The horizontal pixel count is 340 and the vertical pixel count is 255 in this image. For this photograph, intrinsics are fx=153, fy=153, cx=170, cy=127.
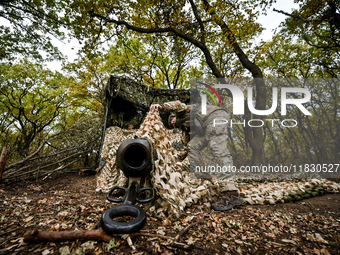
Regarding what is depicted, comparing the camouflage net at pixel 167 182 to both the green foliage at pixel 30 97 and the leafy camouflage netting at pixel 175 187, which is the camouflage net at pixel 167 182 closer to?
the leafy camouflage netting at pixel 175 187

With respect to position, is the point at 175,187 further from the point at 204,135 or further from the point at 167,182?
the point at 204,135

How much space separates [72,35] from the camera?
7.13 metres

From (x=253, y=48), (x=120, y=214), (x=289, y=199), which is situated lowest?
(x=289, y=199)

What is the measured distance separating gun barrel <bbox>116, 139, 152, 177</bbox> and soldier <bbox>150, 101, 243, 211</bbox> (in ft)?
4.29

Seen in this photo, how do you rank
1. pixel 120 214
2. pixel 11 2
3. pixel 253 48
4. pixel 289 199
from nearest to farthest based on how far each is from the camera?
pixel 120 214, pixel 289 199, pixel 11 2, pixel 253 48

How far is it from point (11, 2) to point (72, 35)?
213 cm

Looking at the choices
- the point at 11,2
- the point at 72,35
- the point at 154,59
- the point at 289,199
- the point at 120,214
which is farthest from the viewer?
the point at 154,59

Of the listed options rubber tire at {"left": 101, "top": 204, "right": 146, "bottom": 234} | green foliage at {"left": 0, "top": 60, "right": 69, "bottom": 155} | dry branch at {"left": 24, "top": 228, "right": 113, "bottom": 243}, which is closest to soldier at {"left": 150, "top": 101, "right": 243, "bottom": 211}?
rubber tire at {"left": 101, "top": 204, "right": 146, "bottom": 234}

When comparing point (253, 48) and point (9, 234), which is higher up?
point (253, 48)

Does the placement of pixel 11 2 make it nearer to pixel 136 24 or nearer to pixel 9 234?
pixel 136 24

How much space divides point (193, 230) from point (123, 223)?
0.79m

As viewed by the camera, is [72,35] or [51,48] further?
[51,48]

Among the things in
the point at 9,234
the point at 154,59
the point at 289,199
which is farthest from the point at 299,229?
the point at 154,59

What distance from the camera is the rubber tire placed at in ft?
4.64
